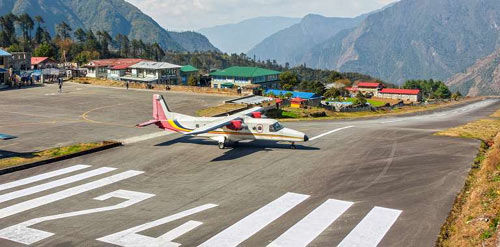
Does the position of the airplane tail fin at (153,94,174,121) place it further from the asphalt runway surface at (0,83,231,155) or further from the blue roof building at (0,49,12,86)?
the blue roof building at (0,49,12,86)

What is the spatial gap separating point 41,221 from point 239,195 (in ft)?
35.0

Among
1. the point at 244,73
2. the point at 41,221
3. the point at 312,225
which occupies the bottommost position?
the point at 41,221

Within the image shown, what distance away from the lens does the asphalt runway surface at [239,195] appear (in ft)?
61.7

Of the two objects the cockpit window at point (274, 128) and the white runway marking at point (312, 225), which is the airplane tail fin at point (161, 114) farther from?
the white runway marking at point (312, 225)

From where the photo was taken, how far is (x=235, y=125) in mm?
34594

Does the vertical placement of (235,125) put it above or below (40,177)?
above

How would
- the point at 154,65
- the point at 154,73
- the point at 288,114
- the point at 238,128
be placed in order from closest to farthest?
1. the point at 238,128
2. the point at 288,114
3. the point at 154,73
4. the point at 154,65

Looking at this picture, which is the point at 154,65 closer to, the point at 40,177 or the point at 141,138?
the point at 141,138

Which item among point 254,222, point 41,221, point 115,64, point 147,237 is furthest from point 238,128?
point 115,64

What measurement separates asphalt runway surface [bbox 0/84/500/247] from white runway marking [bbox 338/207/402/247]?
5 cm

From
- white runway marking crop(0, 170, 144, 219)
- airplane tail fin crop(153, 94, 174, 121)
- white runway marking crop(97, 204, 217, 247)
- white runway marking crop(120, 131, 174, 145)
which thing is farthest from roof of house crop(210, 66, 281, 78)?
white runway marking crop(97, 204, 217, 247)

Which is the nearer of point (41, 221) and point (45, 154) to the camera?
point (41, 221)

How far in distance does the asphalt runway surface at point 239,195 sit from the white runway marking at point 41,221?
6 centimetres

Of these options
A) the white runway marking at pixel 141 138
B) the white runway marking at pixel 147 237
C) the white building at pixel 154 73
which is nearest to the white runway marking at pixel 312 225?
the white runway marking at pixel 147 237
